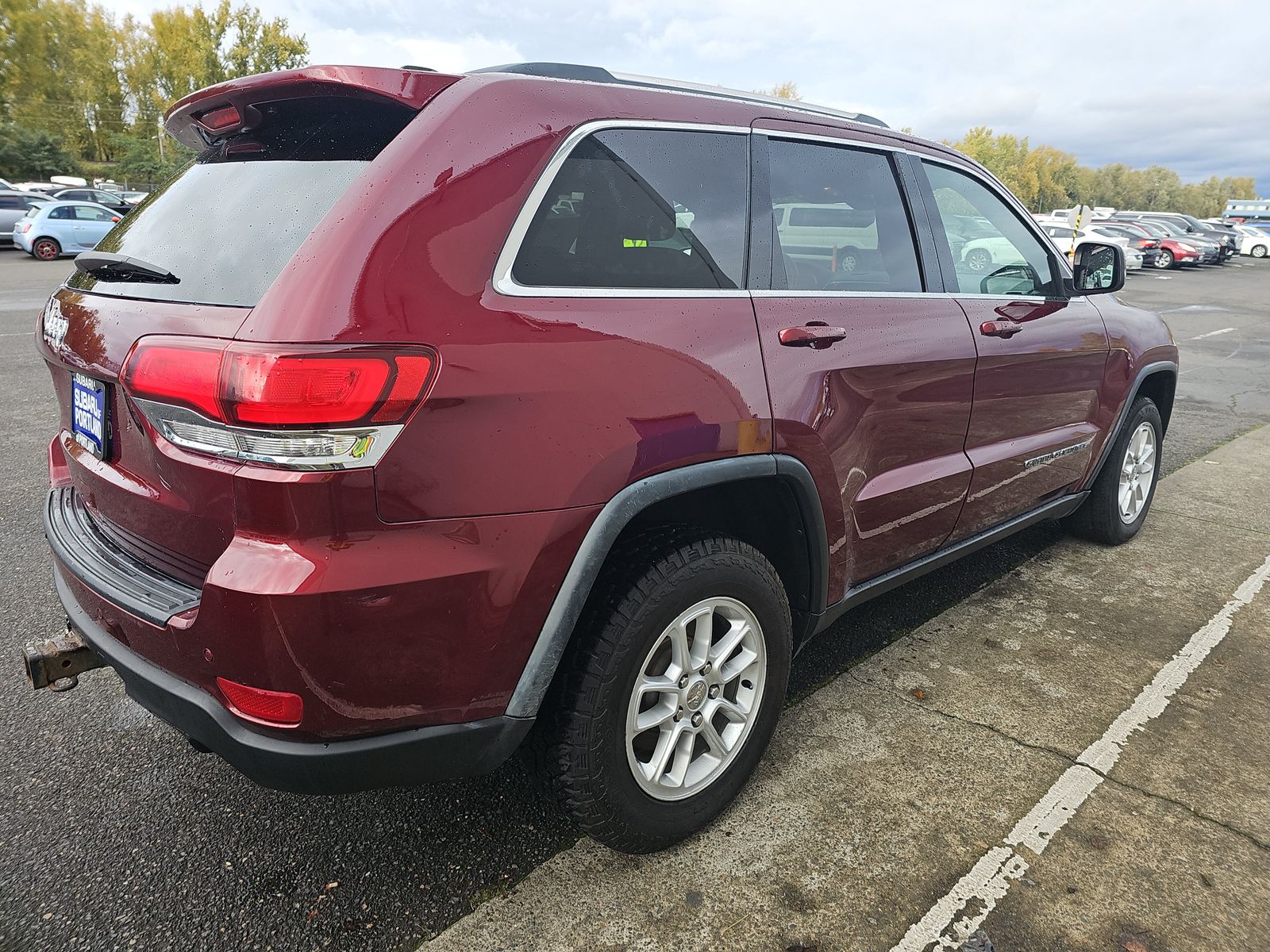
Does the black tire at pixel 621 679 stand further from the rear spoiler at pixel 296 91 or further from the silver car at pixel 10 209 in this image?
the silver car at pixel 10 209

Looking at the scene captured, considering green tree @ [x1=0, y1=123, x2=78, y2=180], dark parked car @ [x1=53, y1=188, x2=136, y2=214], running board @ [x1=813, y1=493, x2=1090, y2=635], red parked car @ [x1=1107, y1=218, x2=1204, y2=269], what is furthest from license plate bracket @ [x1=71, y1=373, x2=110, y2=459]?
green tree @ [x1=0, y1=123, x2=78, y2=180]

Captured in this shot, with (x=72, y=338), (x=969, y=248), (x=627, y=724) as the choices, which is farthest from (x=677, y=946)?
(x=969, y=248)

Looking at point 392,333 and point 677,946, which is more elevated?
point 392,333

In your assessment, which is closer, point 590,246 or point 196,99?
point 590,246

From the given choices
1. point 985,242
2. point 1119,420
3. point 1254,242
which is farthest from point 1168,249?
point 985,242

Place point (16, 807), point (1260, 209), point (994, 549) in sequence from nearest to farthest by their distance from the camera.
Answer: point (16, 807) < point (994, 549) < point (1260, 209)

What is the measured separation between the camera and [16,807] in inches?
93.7

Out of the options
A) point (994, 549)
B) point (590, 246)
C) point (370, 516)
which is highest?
point (590, 246)

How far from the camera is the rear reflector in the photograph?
1.68 m

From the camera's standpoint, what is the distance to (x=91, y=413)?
6.77ft

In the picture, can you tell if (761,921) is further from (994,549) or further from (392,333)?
(994,549)

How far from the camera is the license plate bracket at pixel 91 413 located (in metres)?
1.99

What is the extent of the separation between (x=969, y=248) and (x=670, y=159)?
158 cm

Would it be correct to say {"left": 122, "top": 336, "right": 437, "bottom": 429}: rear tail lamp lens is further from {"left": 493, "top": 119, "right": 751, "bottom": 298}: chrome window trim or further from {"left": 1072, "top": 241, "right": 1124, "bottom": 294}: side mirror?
{"left": 1072, "top": 241, "right": 1124, "bottom": 294}: side mirror
